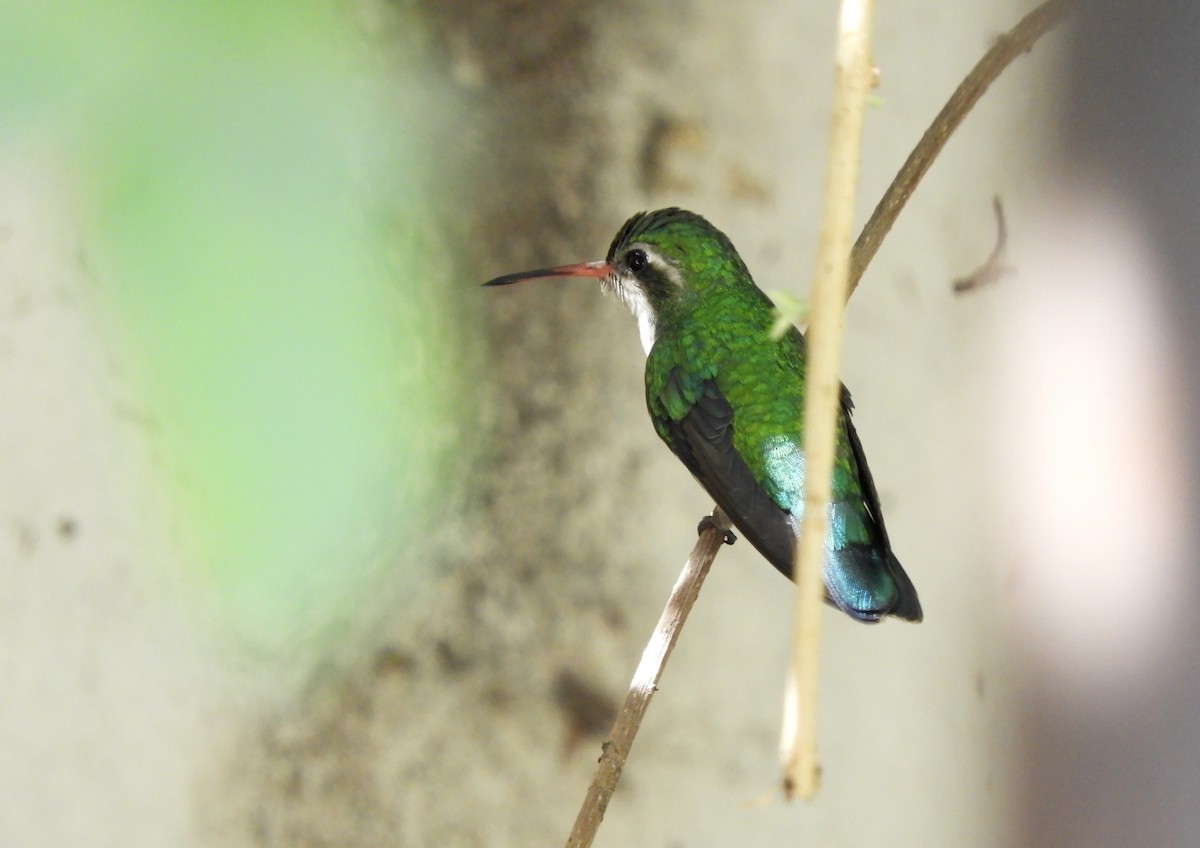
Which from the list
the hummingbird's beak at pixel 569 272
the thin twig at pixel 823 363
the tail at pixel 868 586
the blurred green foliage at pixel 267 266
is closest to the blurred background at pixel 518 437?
the blurred green foliage at pixel 267 266

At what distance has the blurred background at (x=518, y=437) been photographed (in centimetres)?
114

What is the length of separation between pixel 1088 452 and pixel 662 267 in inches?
21.1

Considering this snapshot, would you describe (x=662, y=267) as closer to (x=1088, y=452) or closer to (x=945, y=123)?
(x=945, y=123)

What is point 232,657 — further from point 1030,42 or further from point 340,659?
point 1030,42

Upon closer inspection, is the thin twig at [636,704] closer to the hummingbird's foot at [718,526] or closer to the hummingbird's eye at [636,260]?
the hummingbird's foot at [718,526]

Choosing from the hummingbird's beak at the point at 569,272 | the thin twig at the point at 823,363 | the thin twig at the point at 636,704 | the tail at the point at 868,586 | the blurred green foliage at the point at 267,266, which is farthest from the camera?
the hummingbird's beak at the point at 569,272

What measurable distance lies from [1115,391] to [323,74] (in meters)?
0.94

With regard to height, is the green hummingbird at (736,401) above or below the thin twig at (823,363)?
above

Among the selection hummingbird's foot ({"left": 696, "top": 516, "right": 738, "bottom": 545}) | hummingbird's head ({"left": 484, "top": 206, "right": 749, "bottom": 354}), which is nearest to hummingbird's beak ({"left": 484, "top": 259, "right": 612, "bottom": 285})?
hummingbird's head ({"left": 484, "top": 206, "right": 749, "bottom": 354})

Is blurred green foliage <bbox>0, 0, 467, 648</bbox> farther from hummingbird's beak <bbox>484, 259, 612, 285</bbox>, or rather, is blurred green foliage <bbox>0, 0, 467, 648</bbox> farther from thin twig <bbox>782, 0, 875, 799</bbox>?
thin twig <bbox>782, 0, 875, 799</bbox>

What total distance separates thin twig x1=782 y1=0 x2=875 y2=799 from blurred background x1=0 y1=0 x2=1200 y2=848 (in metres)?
0.64

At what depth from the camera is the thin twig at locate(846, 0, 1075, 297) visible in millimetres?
967

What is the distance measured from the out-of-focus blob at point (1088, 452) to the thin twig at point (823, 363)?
26.5 inches

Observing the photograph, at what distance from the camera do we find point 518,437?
1.60 meters
